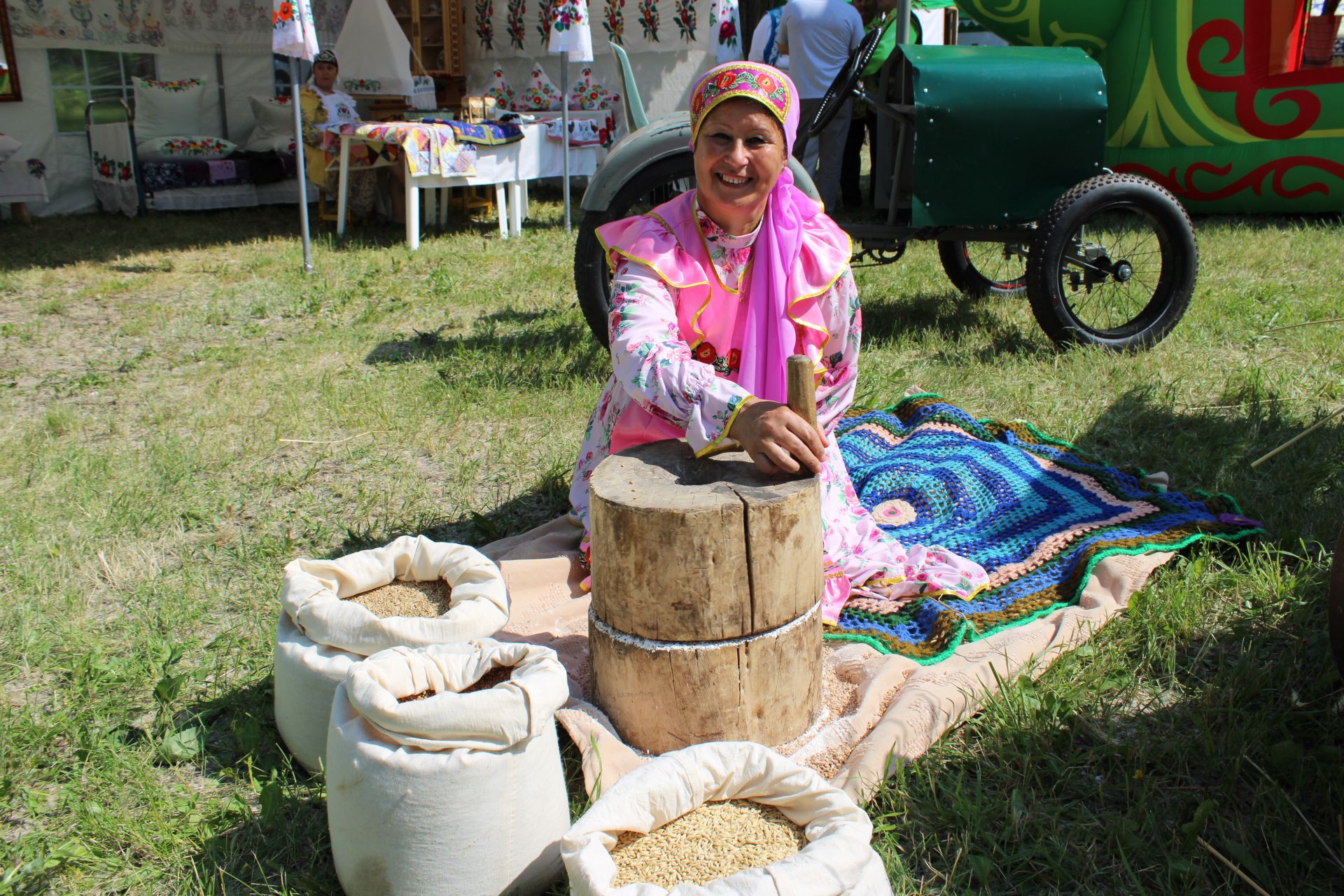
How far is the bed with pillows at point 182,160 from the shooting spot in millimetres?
9711

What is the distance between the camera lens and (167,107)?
1034 cm

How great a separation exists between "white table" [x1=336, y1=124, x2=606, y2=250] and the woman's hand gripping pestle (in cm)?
646

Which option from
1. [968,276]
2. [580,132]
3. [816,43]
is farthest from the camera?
[580,132]

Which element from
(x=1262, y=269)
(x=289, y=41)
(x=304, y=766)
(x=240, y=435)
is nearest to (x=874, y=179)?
(x=1262, y=269)

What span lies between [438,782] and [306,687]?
527 mm

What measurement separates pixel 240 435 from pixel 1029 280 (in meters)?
3.34

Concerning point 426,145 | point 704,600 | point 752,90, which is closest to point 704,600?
point 704,600

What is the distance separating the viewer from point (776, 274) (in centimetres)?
253

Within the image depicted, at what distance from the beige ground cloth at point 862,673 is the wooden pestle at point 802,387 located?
0.64m

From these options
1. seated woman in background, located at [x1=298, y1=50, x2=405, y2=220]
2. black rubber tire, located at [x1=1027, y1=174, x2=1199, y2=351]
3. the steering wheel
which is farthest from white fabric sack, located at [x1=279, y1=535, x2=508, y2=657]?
seated woman in background, located at [x1=298, y1=50, x2=405, y2=220]

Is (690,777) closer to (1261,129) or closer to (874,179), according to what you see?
(874,179)

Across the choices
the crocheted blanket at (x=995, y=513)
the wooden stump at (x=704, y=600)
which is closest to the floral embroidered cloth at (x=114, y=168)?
the crocheted blanket at (x=995, y=513)

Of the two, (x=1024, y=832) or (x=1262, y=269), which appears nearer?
(x=1024, y=832)

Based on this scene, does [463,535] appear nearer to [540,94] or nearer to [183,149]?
[183,149]
